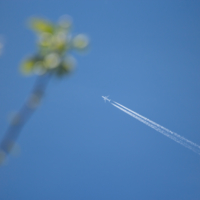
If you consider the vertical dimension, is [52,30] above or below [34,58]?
above

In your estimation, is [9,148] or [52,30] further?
[9,148]

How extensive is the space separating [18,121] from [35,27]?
2280 mm

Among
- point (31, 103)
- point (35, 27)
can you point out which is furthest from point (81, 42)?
point (31, 103)

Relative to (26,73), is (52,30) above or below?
above

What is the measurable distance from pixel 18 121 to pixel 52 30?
7.64ft

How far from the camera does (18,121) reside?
533 cm

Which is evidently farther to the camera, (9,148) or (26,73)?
(9,148)

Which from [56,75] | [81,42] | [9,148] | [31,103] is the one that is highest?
[81,42]

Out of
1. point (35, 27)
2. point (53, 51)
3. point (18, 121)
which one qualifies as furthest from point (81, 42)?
point (18, 121)

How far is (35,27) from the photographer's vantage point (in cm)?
527

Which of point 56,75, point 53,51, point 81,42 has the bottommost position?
point 56,75

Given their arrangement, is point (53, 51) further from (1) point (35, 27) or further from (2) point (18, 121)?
(2) point (18, 121)

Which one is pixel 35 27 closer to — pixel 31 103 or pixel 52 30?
pixel 52 30

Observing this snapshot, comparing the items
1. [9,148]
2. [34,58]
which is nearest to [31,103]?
[34,58]
